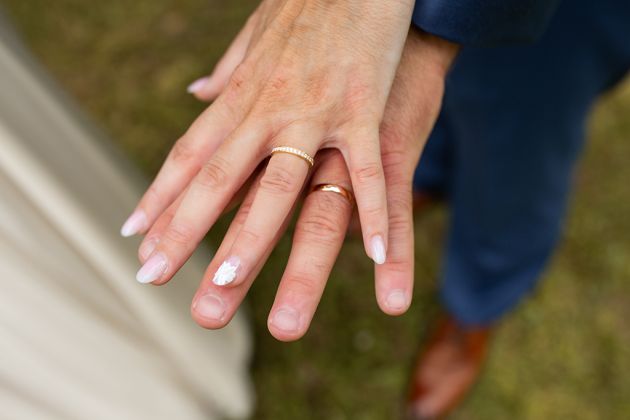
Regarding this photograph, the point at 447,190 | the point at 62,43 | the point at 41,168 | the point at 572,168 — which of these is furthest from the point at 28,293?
the point at 62,43

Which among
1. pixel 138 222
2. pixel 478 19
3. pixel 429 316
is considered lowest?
pixel 429 316

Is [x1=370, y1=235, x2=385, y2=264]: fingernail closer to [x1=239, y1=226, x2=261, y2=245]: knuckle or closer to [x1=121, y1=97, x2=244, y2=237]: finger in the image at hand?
[x1=239, y1=226, x2=261, y2=245]: knuckle

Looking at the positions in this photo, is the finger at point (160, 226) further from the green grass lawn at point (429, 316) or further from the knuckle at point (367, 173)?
the green grass lawn at point (429, 316)

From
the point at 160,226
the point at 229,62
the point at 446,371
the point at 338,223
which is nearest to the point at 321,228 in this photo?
the point at 338,223

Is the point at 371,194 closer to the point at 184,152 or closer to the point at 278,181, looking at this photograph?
the point at 278,181

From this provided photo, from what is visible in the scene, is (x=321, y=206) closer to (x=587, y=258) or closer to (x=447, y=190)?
(x=447, y=190)

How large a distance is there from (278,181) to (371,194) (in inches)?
5.0

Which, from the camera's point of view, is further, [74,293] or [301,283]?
[74,293]

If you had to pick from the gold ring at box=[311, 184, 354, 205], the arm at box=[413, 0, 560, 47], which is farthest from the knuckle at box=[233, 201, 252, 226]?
the arm at box=[413, 0, 560, 47]

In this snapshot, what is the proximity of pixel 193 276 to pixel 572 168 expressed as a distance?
974 mm

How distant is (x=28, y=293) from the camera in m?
1.07

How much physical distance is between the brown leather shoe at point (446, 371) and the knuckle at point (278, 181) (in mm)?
1229

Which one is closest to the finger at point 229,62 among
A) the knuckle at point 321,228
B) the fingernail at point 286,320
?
the knuckle at point 321,228

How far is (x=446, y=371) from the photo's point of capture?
1.91m
